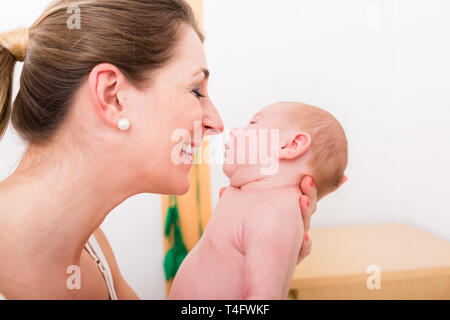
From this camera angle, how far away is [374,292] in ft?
3.08

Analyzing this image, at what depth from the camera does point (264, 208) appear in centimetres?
71

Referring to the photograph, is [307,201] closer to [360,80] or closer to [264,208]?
[264,208]

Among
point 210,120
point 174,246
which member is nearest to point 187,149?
point 210,120

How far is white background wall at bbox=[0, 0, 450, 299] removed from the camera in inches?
41.2

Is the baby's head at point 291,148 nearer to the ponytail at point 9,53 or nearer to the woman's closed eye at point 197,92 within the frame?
Answer: the woman's closed eye at point 197,92

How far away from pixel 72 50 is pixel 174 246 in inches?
28.4

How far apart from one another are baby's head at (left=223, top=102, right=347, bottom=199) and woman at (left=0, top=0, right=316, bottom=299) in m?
0.19

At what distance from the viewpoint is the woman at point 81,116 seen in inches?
23.3

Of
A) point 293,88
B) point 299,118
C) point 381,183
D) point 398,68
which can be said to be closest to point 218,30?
point 293,88

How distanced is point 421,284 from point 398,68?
57 cm

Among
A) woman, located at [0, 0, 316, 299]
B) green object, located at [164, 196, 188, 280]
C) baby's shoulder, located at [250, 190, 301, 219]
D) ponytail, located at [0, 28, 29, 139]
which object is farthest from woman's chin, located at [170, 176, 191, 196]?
green object, located at [164, 196, 188, 280]

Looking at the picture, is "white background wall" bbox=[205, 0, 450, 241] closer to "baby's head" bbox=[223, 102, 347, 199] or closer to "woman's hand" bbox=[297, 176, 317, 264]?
"baby's head" bbox=[223, 102, 347, 199]

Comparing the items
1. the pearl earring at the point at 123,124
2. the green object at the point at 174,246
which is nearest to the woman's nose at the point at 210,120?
the pearl earring at the point at 123,124

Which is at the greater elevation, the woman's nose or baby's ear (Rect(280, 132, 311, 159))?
the woman's nose
